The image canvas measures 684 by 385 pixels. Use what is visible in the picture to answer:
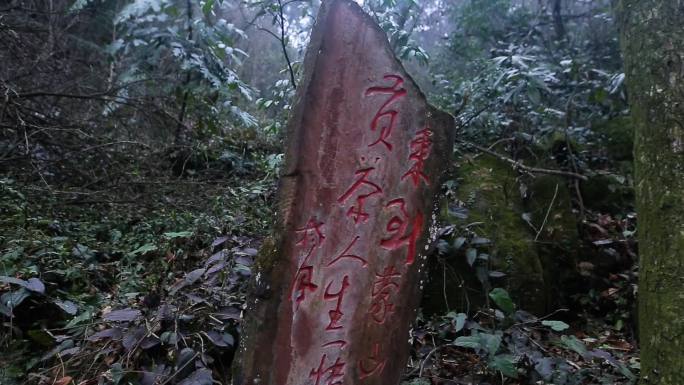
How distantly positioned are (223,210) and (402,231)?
230 centimetres

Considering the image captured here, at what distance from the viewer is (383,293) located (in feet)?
6.67

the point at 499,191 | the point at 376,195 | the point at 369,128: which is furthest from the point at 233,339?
the point at 499,191

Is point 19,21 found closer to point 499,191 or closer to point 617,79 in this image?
point 499,191

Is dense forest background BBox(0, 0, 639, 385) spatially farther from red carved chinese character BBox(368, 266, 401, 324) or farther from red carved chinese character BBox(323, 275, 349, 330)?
red carved chinese character BBox(323, 275, 349, 330)

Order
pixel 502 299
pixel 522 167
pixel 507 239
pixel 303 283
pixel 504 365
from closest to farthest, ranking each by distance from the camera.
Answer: pixel 303 283
pixel 504 365
pixel 502 299
pixel 507 239
pixel 522 167

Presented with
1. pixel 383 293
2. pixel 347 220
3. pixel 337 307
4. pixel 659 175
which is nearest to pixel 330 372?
pixel 337 307

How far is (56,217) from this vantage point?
3.79 metres

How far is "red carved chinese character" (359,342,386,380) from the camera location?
6.58ft

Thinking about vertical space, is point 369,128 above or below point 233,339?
above

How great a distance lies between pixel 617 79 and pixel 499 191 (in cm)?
130

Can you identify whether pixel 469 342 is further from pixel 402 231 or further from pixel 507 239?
pixel 507 239

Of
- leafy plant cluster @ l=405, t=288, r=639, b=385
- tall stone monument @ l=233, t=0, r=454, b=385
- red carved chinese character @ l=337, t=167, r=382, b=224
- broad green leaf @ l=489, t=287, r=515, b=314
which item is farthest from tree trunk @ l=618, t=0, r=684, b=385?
red carved chinese character @ l=337, t=167, r=382, b=224

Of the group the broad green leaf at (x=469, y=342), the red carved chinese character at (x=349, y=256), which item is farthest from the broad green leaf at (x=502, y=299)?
the red carved chinese character at (x=349, y=256)

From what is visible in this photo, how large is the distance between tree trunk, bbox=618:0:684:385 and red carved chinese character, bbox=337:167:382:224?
1131 millimetres
